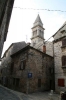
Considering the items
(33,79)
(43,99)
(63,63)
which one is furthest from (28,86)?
(63,63)

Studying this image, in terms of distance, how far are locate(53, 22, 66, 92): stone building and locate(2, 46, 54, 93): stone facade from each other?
2.60 m

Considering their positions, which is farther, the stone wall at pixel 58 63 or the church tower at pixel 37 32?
the church tower at pixel 37 32

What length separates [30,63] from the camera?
19109mm

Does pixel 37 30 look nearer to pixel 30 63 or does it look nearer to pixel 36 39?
pixel 36 39

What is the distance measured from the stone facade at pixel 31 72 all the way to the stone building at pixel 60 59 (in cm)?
260

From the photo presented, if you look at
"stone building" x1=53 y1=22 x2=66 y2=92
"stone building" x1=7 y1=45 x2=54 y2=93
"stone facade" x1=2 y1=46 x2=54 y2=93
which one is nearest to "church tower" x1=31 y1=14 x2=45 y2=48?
"stone facade" x1=2 y1=46 x2=54 y2=93

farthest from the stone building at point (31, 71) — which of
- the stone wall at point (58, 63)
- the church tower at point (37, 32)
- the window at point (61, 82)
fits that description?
the church tower at point (37, 32)

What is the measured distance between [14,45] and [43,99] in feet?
51.8

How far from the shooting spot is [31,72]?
18.9m

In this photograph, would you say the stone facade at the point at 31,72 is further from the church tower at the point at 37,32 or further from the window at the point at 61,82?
the church tower at the point at 37,32

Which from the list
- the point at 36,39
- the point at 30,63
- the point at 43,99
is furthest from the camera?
the point at 36,39

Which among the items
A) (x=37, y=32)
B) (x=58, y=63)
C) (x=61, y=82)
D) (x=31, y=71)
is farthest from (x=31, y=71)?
(x=37, y=32)

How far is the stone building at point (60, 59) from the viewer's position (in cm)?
1820

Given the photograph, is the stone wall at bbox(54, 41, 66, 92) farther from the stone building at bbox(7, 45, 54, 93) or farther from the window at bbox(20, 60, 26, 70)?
the window at bbox(20, 60, 26, 70)
